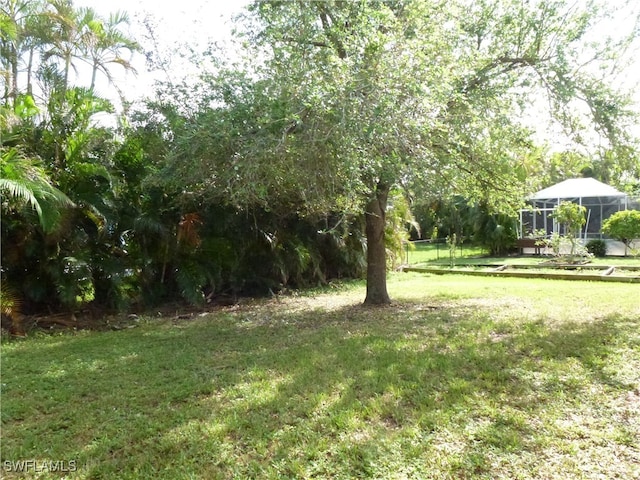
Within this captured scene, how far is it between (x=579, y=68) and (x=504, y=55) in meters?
1.08

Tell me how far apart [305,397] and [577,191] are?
19.9 meters

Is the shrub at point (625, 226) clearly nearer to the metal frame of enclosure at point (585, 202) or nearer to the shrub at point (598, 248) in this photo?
the shrub at point (598, 248)

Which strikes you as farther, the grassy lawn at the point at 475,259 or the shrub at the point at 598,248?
the shrub at the point at 598,248

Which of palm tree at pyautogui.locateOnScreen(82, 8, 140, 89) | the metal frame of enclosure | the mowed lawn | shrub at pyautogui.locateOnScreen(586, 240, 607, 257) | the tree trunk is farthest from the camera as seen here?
the metal frame of enclosure

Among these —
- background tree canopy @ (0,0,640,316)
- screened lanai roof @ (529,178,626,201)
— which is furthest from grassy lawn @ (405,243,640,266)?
background tree canopy @ (0,0,640,316)

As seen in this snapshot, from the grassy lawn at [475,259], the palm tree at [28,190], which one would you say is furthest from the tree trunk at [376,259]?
the grassy lawn at [475,259]

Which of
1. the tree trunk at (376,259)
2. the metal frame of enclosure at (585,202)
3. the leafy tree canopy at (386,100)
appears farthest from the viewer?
the metal frame of enclosure at (585,202)

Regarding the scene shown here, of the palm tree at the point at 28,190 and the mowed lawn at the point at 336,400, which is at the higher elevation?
Answer: the palm tree at the point at 28,190

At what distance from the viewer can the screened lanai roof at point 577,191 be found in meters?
19.1

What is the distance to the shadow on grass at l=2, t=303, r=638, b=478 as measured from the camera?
2.89 meters

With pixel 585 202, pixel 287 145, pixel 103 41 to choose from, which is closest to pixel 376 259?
pixel 287 145

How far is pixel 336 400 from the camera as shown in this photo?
3.71 m

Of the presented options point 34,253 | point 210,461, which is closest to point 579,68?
point 210,461

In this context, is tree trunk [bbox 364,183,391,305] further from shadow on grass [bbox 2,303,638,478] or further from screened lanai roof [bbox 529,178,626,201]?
screened lanai roof [bbox 529,178,626,201]
